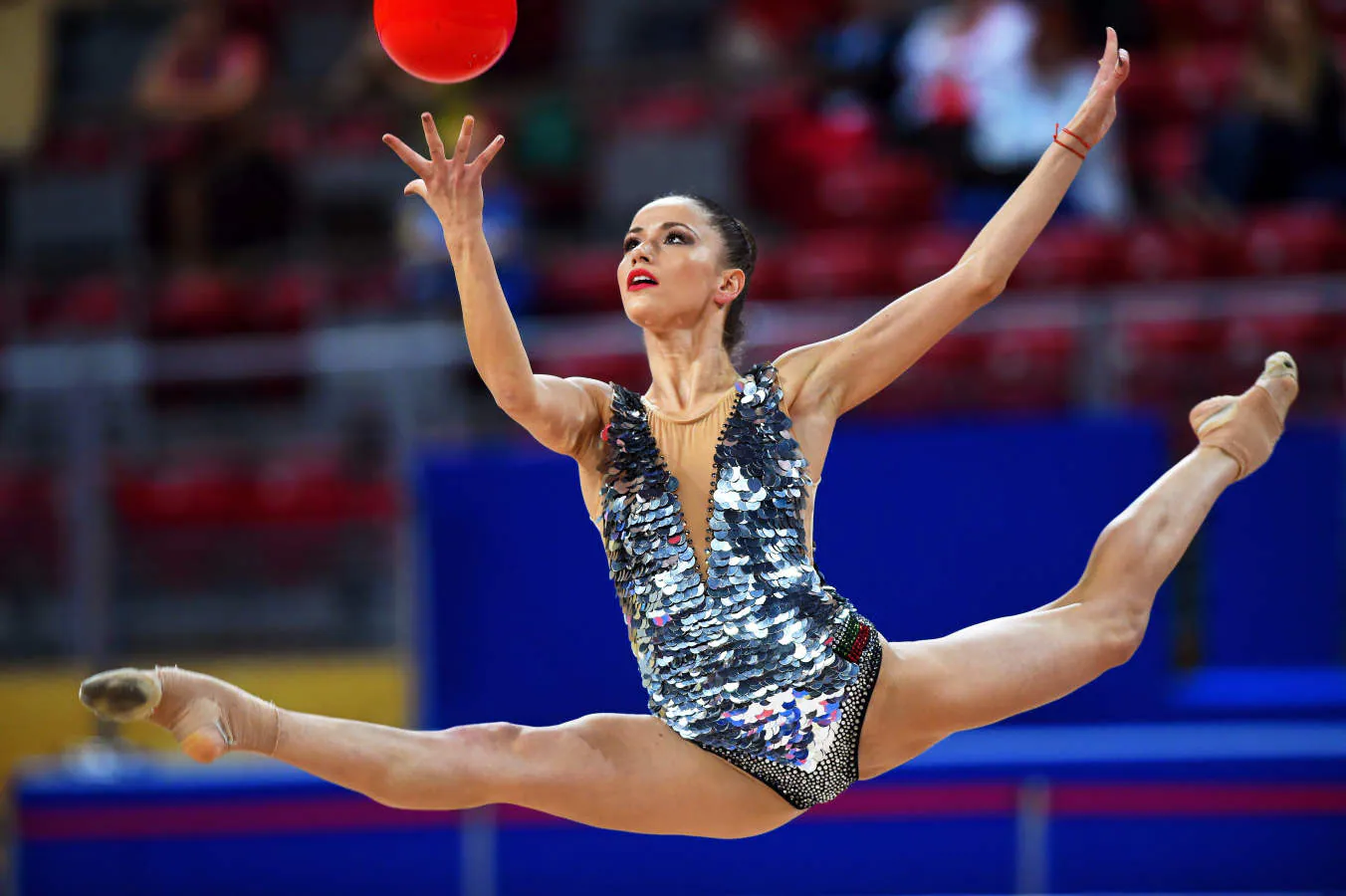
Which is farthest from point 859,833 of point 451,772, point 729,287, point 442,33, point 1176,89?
point 1176,89

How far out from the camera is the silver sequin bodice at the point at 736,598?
312 centimetres

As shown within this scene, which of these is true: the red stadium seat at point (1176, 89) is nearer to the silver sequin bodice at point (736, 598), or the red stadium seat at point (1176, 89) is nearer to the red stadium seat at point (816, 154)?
the red stadium seat at point (816, 154)

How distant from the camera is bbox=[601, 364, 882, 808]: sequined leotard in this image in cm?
312

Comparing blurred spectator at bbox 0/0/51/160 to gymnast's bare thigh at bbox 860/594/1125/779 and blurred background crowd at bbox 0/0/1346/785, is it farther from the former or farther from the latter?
gymnast's bare thigh at bbox 860/594/1125/779

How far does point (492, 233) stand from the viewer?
769cm

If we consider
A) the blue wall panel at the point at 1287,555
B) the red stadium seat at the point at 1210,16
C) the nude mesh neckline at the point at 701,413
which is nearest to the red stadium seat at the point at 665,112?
the red stadium seat at the point at 1210,16

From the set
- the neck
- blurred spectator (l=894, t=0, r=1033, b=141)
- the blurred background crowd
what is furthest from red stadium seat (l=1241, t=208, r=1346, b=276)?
the neck

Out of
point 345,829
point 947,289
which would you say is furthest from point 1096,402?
point 345,829

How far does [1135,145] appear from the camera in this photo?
8.49 m

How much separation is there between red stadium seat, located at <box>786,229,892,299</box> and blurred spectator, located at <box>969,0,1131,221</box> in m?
0.57

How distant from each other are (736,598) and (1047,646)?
64 cm

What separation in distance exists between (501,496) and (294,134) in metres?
4.82

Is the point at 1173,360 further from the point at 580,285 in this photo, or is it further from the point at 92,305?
the point at 92,305

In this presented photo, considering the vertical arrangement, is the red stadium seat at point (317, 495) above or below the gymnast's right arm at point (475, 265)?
above
